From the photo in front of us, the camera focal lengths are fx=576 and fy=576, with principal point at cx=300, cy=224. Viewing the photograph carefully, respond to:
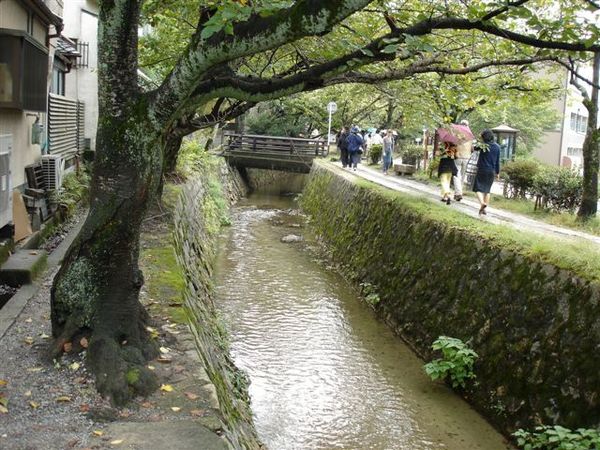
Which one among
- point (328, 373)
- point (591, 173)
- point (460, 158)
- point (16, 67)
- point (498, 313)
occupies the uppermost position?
point (16, 67)

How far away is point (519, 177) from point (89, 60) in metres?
15.0

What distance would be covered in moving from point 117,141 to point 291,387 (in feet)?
17.7

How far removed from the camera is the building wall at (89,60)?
1902cm

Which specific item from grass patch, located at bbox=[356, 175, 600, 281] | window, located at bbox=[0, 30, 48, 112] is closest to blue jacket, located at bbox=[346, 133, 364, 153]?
grass patch, located at bbox=[356, 175, 600, 281]

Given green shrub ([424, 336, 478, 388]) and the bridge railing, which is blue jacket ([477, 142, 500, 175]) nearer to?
green shrub ([424, 336, 478, 388])

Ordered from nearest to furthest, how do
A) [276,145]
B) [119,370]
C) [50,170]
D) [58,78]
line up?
[119,370] → [50,170] → [58,78] → [276,145]

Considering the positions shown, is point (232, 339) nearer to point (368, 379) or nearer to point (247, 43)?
point (368, 379)

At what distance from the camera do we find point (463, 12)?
8.50 m

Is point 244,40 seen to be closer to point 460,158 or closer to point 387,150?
point 460,158

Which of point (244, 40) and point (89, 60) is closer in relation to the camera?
point (244, 40)

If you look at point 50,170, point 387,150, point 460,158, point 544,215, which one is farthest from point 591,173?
point 387,150

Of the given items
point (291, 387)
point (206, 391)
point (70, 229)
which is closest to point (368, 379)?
point (291, 387)

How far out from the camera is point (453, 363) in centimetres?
926

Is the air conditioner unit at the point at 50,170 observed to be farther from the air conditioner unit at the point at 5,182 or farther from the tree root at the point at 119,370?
the tree root at the point at 119,370
